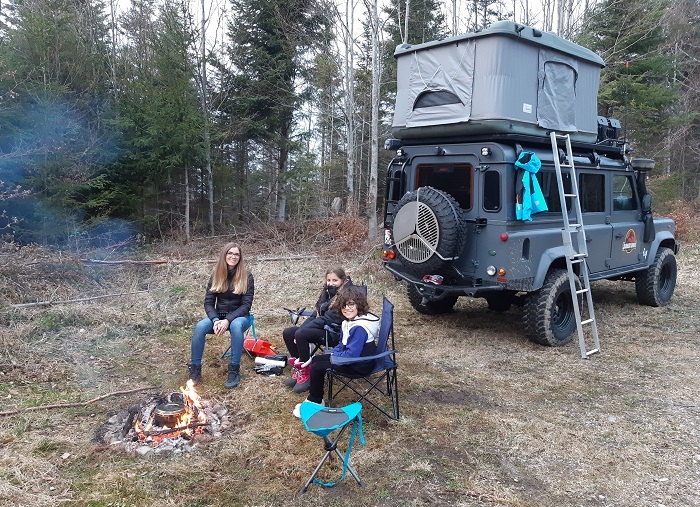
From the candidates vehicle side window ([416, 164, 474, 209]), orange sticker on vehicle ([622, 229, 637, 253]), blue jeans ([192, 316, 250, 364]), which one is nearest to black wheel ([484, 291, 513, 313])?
orange sticker on vehicle ([622, 229, 637, 253])

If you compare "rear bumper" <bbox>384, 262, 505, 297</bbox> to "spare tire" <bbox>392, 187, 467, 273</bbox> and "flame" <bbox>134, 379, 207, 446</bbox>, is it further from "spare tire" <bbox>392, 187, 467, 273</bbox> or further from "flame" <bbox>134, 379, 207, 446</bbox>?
"flame" <bbox>134, 379, 207, 446</bbox>

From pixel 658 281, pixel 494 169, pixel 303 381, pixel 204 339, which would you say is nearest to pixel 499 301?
pixel 494 169

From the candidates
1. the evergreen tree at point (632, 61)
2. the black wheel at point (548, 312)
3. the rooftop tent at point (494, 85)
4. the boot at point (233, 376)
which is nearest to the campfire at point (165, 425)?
the boot at point (233, 376)

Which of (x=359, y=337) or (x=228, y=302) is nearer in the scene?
(x=359, y=337)

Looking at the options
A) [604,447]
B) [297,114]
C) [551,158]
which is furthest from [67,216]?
[604,447]

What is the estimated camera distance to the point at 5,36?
33.9ft

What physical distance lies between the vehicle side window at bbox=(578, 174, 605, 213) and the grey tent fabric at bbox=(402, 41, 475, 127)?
1.86m

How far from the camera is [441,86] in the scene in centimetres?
563

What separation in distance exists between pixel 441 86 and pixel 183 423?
431 centimetres

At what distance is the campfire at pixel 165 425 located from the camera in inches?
131

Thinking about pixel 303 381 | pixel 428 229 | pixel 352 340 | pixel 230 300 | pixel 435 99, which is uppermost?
pixel 435 99

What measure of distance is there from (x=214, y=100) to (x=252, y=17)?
2427 mm

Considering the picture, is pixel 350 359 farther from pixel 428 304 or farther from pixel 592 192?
pixel 592 192

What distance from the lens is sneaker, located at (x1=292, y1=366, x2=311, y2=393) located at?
428cm
